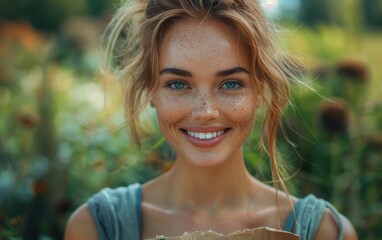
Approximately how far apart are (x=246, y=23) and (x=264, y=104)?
12.0 inches

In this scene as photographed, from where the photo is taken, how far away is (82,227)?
7.73 ft

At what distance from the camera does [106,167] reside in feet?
13.1

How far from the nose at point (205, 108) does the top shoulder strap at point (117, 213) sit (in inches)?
17.4

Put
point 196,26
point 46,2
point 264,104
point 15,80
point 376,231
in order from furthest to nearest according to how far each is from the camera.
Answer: point 46,2
point 15,80
point 376,231
point 264,104
point 196,26

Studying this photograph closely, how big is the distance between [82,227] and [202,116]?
572 mm

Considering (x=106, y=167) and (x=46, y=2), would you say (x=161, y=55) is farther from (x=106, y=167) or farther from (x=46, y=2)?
(x=46, y=2)

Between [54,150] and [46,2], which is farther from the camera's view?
[46,2]

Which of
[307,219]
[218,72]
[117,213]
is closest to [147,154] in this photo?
[117,213]

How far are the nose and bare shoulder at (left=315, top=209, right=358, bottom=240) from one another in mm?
512

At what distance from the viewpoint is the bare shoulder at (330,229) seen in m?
2.29

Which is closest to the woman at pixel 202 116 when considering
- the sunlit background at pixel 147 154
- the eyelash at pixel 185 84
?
the eyelash at pixel 185 84

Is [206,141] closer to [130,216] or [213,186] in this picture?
[213,186]

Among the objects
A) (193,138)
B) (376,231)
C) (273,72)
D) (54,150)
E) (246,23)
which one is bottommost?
(376,231)

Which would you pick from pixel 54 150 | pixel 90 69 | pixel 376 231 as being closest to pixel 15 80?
pixel 90 69
